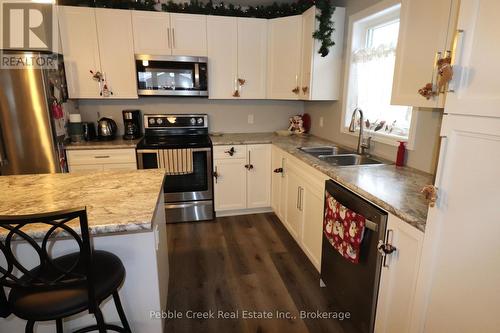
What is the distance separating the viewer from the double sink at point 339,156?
2.36m

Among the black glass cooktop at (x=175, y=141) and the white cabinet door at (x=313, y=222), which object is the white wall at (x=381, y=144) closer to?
the white cabinet door at (x=313, y=222)

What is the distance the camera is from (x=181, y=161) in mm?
2982

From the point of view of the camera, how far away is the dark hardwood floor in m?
1.82

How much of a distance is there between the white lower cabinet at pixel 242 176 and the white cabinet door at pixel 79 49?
154 cm

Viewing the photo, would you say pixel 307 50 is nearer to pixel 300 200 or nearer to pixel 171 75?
pixel 171 75

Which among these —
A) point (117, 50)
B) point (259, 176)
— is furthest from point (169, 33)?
point (259, 176)

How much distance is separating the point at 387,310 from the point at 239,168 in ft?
6.90

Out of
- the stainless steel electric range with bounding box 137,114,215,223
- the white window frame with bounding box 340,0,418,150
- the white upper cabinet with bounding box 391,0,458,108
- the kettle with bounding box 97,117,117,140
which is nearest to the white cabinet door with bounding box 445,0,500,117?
the white upper cabinet with bounding box 391,0,458,108

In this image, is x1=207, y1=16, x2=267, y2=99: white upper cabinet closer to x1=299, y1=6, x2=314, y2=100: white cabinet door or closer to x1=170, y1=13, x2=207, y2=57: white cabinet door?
x1=170, y1=13, x2=207, y2=57: white cabinet door

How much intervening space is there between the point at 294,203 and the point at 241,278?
0.83 meters

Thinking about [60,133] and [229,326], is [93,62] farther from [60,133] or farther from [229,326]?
[229,326]

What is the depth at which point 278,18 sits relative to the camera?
3.20m

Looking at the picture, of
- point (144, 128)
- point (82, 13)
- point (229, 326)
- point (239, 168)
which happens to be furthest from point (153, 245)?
point (82, 13)

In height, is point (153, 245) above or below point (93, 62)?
below
